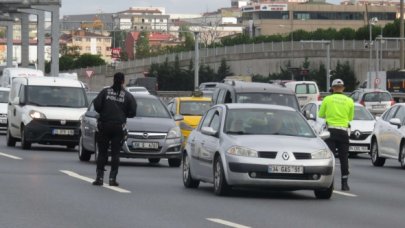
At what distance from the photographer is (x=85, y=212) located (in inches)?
668

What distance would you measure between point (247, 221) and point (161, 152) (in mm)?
11969

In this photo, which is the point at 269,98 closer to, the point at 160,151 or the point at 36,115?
the point at 160,151

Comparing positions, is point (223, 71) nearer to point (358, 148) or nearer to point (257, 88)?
point (358, 148)

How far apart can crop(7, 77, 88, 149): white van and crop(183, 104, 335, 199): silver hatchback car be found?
45.2 ft

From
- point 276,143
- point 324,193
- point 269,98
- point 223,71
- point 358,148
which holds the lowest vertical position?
point 358,148

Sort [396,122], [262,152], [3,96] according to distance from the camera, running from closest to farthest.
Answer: [262,152] < [396,122] < [3,96]

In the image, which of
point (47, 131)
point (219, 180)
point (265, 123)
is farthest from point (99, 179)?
point (47, 131)

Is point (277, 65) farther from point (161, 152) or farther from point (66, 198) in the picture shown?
point (66, 198)

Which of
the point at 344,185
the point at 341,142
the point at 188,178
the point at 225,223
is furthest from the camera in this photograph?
the point at 341,142

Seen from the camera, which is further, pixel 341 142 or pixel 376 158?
pixel 376 158

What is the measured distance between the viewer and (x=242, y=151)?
1986cm

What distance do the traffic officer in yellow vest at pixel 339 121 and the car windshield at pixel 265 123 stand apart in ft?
5.99

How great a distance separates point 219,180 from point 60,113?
1543cm

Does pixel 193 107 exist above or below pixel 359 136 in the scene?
above
